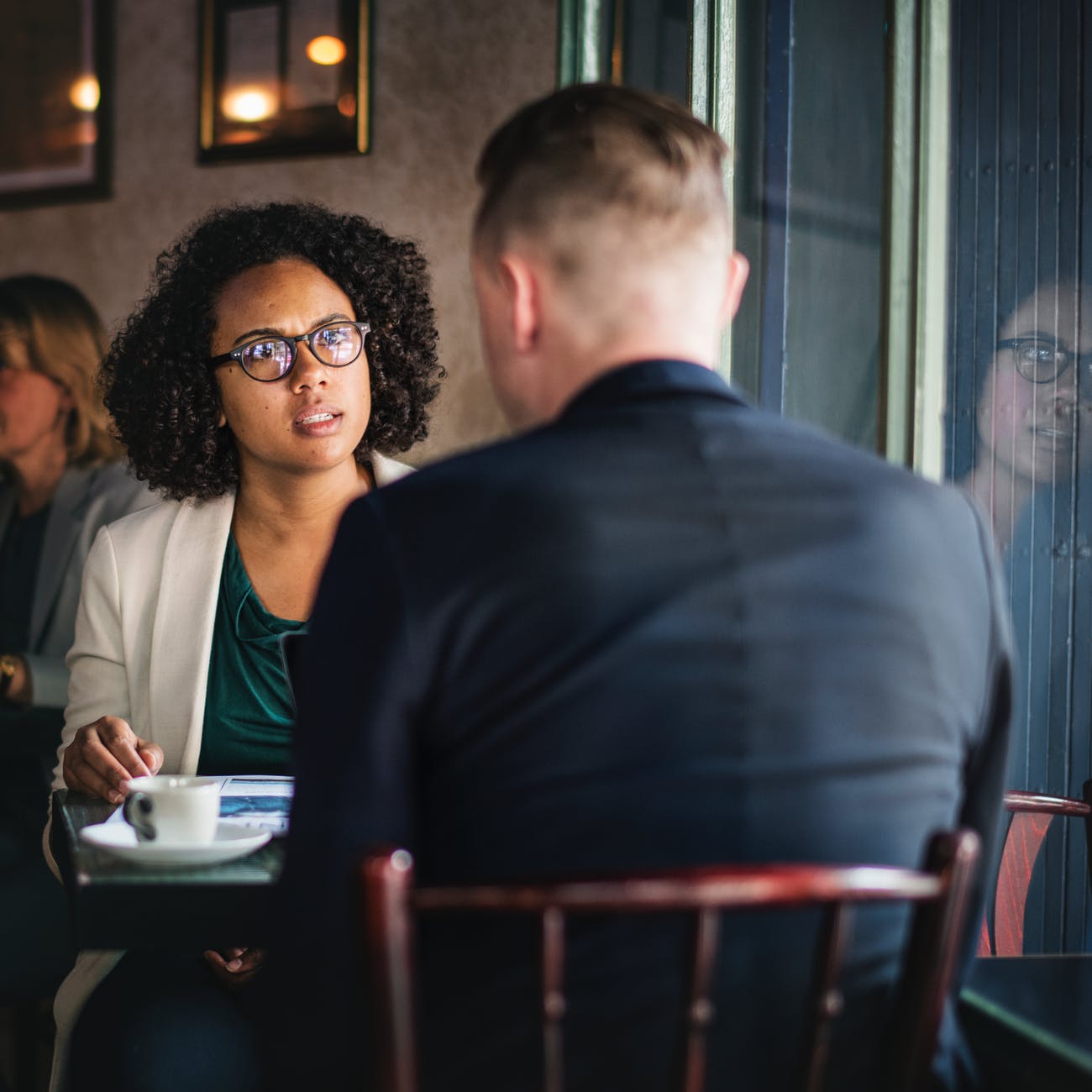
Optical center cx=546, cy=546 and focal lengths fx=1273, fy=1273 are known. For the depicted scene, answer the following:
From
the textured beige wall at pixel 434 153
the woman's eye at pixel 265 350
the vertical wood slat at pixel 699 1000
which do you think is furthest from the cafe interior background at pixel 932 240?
the vertical wood slat at pixel 699 1000

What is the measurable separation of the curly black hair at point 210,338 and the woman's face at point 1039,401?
974 millimetres

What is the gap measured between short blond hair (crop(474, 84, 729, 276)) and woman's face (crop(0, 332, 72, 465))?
8.06 feet

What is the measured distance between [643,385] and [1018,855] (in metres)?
0.95

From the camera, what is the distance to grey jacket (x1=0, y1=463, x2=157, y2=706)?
2.78 m

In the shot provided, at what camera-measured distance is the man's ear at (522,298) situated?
876 mm

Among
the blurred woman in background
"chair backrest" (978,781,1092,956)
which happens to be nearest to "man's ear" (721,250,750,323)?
"chair backrest" (978,781,1092,956)

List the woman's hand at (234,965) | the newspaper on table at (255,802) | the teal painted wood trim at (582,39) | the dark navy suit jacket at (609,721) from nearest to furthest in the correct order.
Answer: the dark navy suit jacket at (609,721) → the newspaper on table at (255,802) → the woman's hand at (234,965) → the teal painted wood trim at (582,39)

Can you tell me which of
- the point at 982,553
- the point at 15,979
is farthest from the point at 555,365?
the point at 15,979

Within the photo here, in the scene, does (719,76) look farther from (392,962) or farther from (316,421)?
(392,962)

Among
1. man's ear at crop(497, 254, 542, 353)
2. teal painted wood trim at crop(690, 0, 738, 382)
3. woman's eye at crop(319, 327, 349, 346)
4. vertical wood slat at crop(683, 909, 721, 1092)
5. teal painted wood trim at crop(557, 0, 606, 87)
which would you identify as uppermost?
teal painted wood trim at crop(557, 0, 606, 87)

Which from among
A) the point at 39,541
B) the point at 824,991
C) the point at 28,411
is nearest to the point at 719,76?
the point at 824,991

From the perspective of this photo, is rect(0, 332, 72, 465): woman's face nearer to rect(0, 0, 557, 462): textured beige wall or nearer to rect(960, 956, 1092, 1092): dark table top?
rect(0, 0, 557, 462): textured beige wall

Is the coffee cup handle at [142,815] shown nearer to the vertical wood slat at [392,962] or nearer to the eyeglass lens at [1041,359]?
the vertical wood slat at [392,962]

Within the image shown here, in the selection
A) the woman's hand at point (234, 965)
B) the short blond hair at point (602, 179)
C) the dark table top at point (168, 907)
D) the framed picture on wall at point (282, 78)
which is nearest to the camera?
the short blond hair at point (602, 179)
